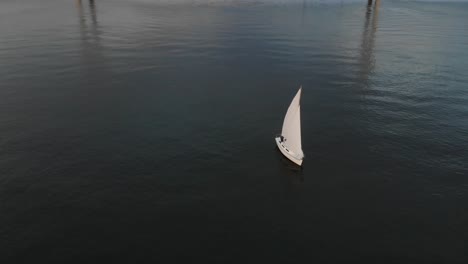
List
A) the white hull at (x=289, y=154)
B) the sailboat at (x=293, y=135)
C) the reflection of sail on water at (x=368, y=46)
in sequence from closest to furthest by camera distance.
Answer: the sailboat at (x=293, y=135)
the white hull at (x=289, y=154)
the reflection of sail on water at (x=368, y=46)

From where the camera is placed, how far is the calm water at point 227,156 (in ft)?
143

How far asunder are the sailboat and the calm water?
2.14 m

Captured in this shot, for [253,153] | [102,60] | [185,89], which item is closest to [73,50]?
[102,60]

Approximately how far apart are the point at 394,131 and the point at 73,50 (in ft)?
300

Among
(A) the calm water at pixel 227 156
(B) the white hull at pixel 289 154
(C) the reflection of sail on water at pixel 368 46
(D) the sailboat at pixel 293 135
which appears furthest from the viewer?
(C) the reflection of sail on water at pixel 368 46

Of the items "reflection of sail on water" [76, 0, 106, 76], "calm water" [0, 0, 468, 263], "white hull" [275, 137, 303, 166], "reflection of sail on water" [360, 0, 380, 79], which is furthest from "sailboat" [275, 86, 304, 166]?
"reflection of sail on water" [76, 0, 106, 76]

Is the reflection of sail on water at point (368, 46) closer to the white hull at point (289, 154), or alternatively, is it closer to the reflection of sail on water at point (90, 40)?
the white hull at point (289, 154)

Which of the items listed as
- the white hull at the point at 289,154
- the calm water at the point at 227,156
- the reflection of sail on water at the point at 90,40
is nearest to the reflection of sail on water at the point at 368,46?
the calm water at the point at 227,156

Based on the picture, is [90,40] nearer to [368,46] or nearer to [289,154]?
[368,46]

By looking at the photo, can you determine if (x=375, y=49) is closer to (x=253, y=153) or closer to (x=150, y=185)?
(x=253, y=153)

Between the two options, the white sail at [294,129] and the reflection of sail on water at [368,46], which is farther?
the reflection of sail on water at [368,46]

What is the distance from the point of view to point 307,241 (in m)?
43.8

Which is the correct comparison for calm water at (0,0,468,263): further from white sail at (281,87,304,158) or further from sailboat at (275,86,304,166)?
white sail at (281,87,304,158)

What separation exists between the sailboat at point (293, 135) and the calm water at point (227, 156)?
7.01 feet
